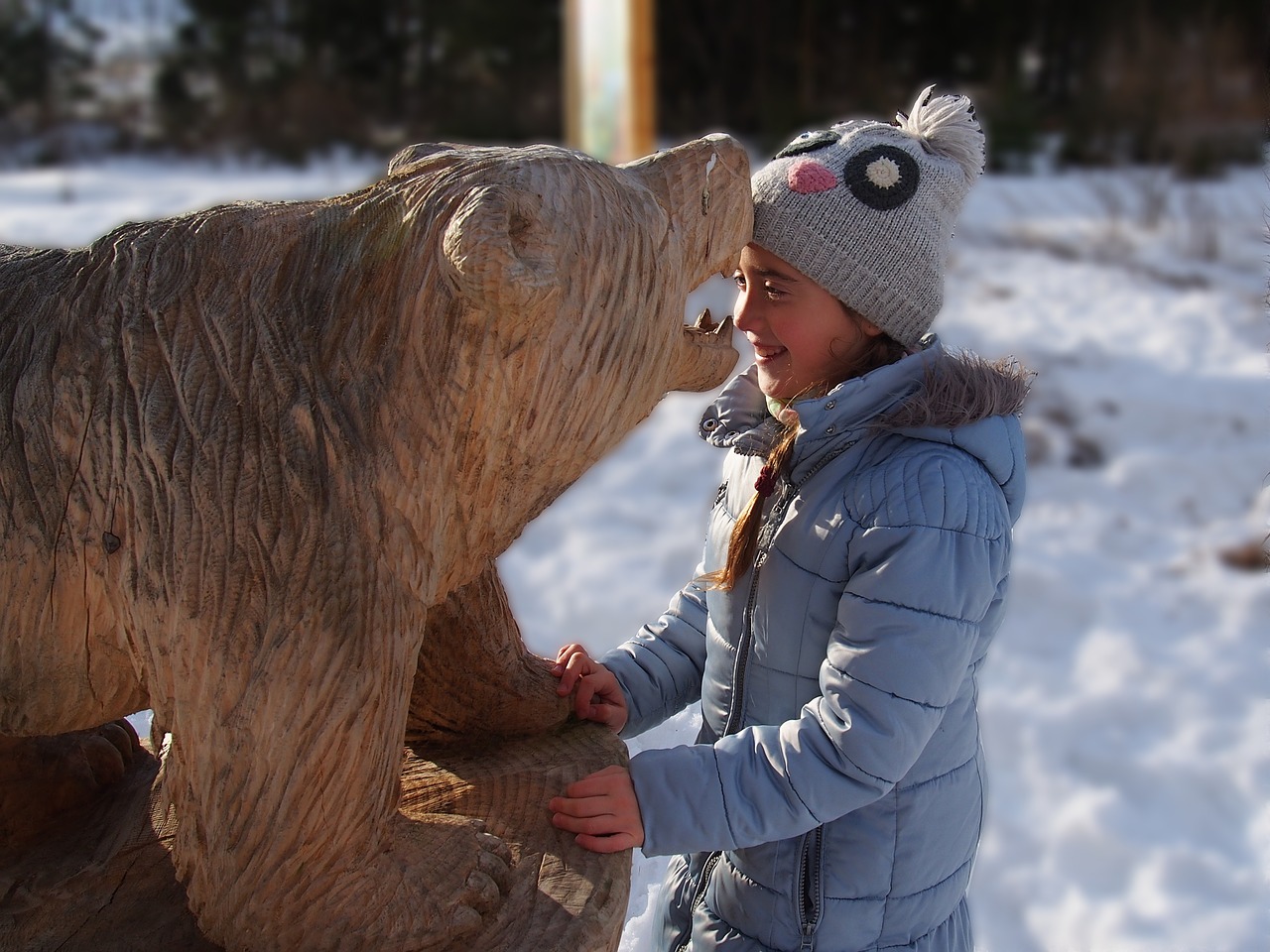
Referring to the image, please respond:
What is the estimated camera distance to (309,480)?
1.21 m

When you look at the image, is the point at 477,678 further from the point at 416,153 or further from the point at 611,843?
the point at 416,153

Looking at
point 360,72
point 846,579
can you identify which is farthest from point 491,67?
point 846,579

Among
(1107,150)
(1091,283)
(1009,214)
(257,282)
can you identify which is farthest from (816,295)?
(1107,150)

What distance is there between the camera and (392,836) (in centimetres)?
130

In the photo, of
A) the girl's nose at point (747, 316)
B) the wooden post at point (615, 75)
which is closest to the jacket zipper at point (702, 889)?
the girl's nose at point (747, 316)

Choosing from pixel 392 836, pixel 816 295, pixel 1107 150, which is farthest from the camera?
pixel 1107 150

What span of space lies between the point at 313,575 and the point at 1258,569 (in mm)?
3998

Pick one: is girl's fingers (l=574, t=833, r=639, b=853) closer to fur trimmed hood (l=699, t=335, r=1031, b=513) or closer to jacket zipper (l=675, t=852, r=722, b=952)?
jacket zipper (l=675, t=852, r=722, b=952)

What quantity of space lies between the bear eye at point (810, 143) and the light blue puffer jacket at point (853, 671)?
289 millimetres

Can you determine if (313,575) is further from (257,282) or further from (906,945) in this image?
(906,945)

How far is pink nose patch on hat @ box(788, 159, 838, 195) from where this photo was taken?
1463 mm

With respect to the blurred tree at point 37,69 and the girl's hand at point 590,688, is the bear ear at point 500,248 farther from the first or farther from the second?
the blurred tree at point 37,69

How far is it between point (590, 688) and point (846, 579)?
476mm

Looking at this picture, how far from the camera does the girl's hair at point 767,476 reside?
1.49m
